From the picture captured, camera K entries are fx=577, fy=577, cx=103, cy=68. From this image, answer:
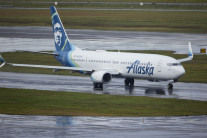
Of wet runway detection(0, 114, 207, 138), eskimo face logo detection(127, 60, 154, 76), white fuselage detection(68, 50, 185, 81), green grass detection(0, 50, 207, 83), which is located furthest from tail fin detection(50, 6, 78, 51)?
wet runway detection(0, 114, 207, 138)

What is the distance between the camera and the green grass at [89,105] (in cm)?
4275

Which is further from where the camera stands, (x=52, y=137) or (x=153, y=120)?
(x=153, y=120)

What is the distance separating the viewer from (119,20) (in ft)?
479

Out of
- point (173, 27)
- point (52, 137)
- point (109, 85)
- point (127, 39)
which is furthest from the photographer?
A: point (173, 27)

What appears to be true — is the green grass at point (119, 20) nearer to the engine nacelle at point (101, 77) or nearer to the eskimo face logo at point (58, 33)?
the eskimo face logo at point (58, 33)

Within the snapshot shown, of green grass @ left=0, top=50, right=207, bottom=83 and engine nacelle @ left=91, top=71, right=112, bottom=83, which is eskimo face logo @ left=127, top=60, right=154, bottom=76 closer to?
engine nacelle @ left=91, top=71, right=112, bottom=83

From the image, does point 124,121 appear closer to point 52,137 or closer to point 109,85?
point 52,137

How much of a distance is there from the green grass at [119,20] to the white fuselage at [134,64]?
64.3 metres

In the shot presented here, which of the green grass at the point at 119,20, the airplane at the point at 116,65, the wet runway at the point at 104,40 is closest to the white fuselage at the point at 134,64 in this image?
the airplane at the point at 116,65

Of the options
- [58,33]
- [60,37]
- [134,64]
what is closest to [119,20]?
[58,33]

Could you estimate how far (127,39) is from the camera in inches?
4286

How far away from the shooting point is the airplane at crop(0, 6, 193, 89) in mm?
54625

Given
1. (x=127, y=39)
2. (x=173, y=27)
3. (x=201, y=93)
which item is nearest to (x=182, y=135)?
(x=201, y=93)

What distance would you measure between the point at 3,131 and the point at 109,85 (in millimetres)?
24300
